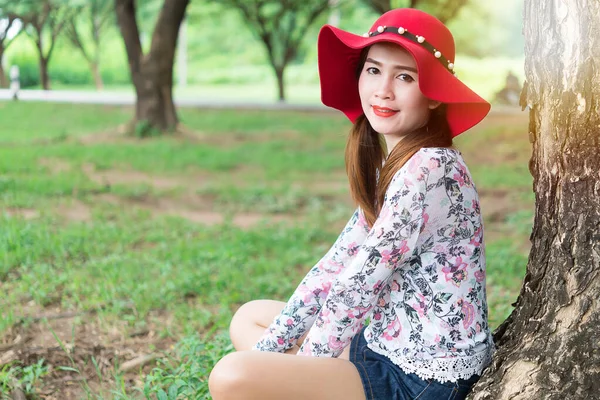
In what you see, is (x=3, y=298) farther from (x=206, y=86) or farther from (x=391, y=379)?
(x=206, y=86)

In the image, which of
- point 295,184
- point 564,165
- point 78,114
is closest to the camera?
point 564,165

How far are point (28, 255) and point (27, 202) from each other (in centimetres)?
166

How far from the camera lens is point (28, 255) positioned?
14.0 ft

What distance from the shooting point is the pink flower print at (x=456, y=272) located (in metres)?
1.93

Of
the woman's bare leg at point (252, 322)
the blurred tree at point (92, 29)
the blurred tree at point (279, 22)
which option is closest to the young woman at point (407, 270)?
the woman's bare leg at point (252, 322)

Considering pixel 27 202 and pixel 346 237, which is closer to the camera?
pixel 346 237

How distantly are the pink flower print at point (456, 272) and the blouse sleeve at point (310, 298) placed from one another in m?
0.42

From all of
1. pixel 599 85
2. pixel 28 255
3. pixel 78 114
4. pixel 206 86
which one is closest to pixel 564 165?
pixel 599 85

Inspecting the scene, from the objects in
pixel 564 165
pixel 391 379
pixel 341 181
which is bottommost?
pixel 341 181

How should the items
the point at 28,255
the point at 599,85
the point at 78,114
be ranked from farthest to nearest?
1. the point at 78,114
2. the point at 28,255
3. the point at 599,85

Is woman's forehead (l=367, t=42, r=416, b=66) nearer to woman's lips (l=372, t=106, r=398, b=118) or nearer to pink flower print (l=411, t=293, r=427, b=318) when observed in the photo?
woman's lips (l=372, t=106, r=398, b=118)

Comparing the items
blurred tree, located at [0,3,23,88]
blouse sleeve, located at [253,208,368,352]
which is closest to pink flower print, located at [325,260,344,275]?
blouse sleeve, located at [253,208,368,352]

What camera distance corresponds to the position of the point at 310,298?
2.31m

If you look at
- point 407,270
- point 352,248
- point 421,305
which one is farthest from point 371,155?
point 421,305
